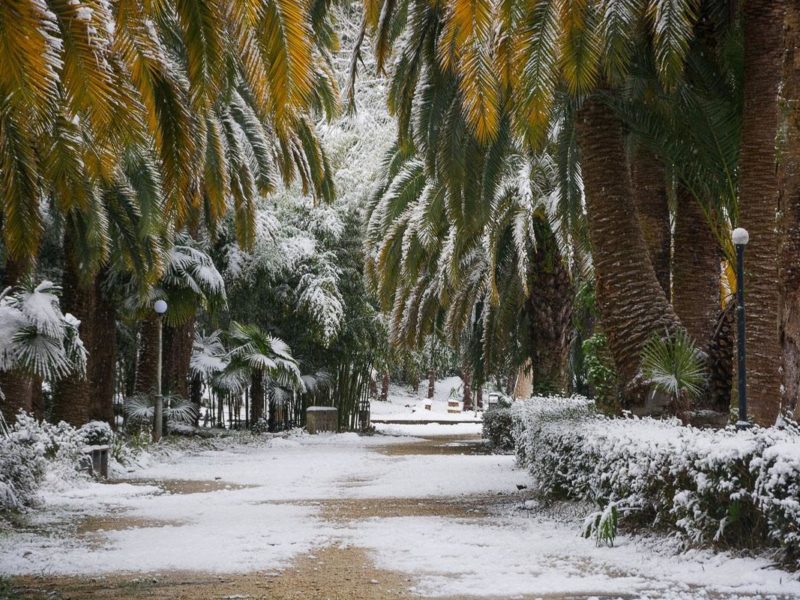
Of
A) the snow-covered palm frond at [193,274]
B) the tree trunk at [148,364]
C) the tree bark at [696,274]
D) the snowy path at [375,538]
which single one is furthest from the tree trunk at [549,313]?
the tree trunk at [148,364]

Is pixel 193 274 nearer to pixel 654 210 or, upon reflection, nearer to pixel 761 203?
pixel 654 210

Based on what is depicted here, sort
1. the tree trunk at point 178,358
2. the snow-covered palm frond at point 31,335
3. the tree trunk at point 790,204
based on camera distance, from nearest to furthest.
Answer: the tree trunk at point 790,204
the snow-covered palm frond at point 31,335
the tree trunk at point 178,358

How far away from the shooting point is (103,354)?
17359 millimetres

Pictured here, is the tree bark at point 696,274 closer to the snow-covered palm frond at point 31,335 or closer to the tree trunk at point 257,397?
the snow-covered palm frond at point 31,335

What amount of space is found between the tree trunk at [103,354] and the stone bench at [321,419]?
30.9 ft

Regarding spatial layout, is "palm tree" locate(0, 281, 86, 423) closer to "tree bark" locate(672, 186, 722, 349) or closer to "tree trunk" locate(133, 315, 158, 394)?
"tree bark" locate(672, 186, 722, 349)

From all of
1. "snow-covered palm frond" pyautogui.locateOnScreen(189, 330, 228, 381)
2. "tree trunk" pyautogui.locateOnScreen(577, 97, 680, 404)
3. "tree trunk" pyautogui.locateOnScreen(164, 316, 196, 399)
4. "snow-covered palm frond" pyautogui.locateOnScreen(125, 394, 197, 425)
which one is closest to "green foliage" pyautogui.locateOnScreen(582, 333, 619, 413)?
"tree trunk" pyautogui.locateOnScreen(577, 97, 680, 404)

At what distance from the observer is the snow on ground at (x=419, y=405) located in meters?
44.3

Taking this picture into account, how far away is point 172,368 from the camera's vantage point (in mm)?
21688

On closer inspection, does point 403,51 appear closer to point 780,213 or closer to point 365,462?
point 780,213

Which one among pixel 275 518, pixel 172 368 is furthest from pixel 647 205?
pixel 172 368

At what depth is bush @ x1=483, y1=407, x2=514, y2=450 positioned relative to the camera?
21672 mm

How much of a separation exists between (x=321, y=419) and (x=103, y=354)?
412 inches

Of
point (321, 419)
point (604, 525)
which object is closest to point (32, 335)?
point (604, 525)
